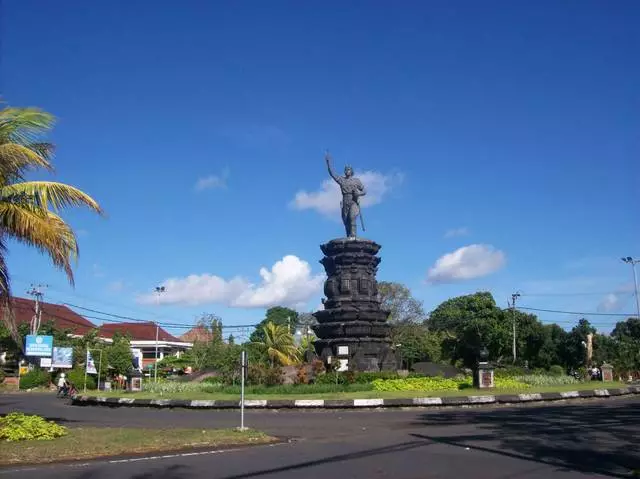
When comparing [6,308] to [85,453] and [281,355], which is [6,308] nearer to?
[85,453]

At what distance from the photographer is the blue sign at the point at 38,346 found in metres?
47.6

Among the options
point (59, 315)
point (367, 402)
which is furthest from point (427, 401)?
point (59, 315)

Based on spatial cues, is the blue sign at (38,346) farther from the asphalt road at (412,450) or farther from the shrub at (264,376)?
the asphalt road at (412,450)

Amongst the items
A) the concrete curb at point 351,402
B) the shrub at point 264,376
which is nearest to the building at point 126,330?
the shrub at point 264,376

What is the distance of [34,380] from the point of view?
48281 millimetres

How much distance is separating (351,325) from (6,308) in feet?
66.8

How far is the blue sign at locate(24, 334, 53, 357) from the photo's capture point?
47.6 metres

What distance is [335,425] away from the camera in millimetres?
15156

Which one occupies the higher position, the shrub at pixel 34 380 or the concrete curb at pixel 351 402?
the concrete curb at pixel 351 402

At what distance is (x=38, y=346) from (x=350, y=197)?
96.5ft

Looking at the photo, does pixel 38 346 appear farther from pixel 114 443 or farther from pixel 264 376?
pixel 114 443

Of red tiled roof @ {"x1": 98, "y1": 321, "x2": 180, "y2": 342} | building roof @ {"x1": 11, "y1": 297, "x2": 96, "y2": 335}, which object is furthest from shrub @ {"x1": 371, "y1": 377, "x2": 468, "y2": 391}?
red tiled roof @ {"x1": 98, "y1": 321, "x2": 180, "y2": 342}

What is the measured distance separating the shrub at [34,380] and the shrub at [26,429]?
40677 millimetres

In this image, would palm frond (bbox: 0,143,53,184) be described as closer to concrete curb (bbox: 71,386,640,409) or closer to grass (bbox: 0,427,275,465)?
grass (bbox: 0,427,275,465)
